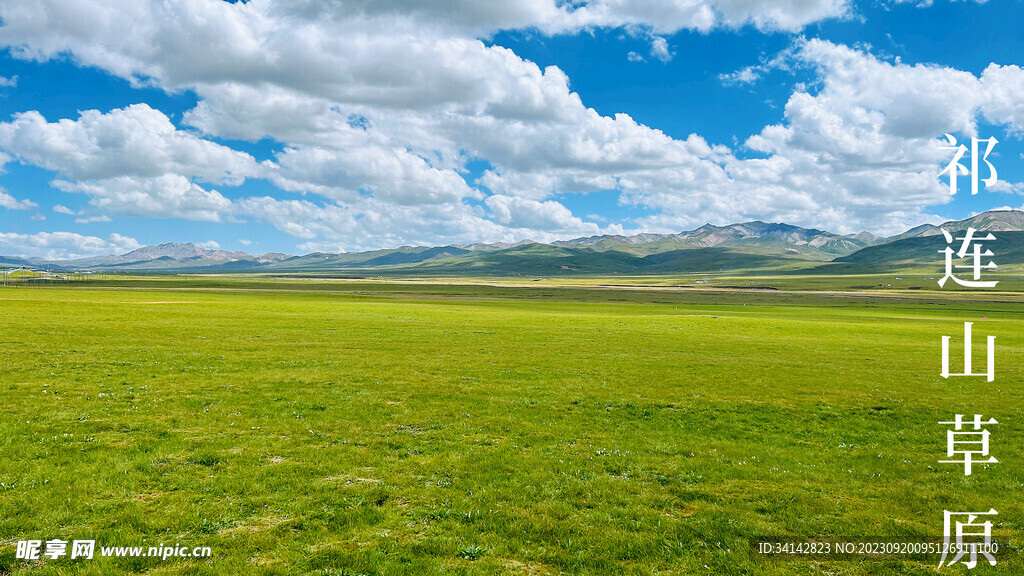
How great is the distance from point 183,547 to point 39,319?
64.4 metres

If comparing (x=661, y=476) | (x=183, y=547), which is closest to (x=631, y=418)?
(x=661, y=476)

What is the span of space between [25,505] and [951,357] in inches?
2443

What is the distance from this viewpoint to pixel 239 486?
1366 cm

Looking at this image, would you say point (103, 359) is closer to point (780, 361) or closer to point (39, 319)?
point (39, 319)

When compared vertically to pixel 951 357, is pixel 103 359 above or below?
above

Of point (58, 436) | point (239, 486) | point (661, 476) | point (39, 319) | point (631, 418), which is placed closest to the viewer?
point (239, 486)

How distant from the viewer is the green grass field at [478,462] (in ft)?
36.3

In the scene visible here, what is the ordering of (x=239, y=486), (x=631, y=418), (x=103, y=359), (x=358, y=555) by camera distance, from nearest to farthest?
(x=358, y=555) < (x=239, y=486) < (x=631, y=418) < (x=103, y=359)

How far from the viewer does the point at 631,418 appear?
22.5 meters

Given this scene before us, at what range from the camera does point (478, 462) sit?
16.3 m

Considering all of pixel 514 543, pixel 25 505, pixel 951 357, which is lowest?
pixel 951 357

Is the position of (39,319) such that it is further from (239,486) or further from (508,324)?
(239,486)

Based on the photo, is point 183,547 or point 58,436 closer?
point 183,547

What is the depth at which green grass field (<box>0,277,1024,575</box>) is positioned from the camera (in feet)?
36.3
